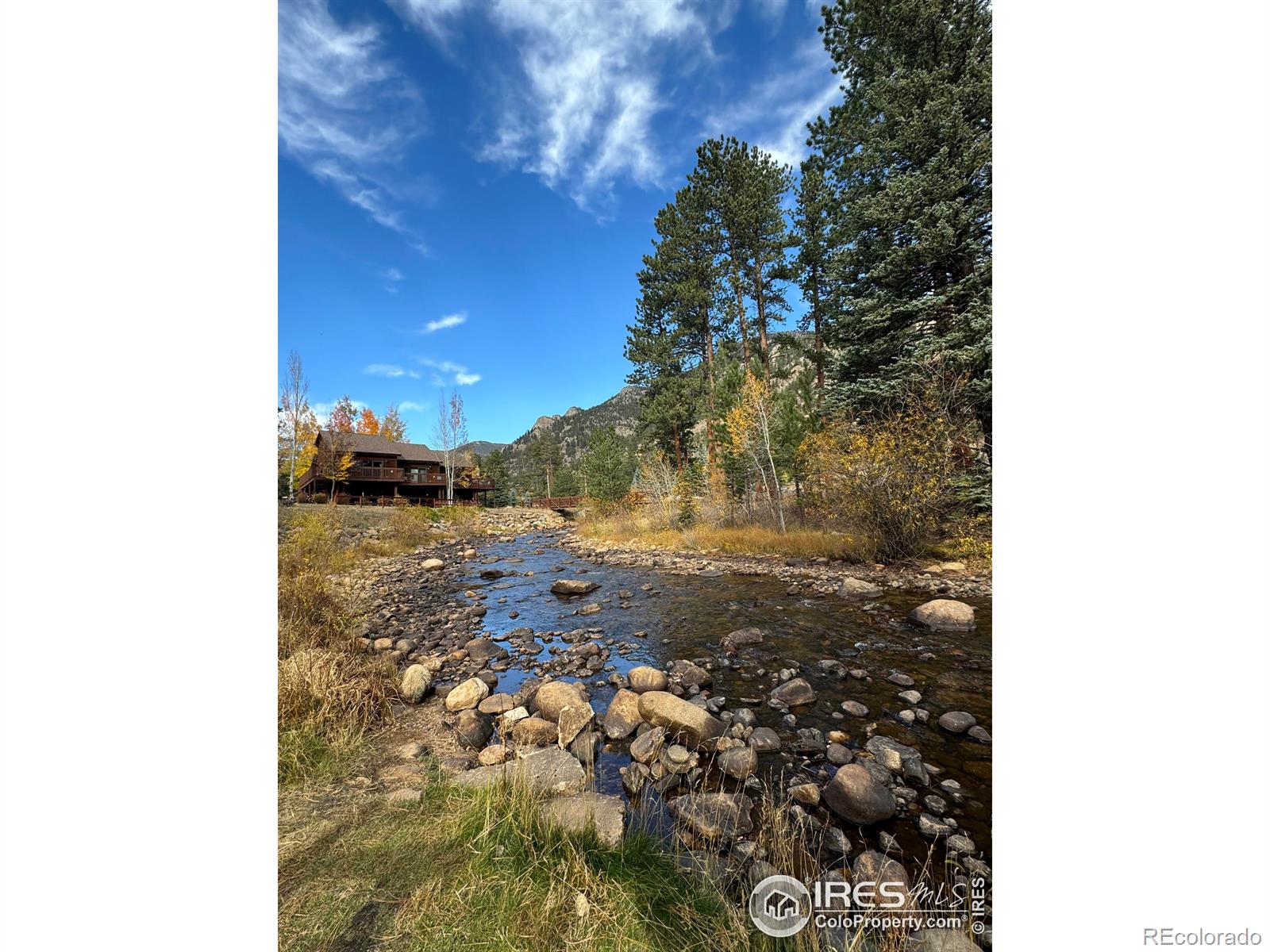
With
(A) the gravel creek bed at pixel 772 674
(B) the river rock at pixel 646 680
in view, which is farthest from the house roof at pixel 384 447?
(B) the river rock at pixel 646 680

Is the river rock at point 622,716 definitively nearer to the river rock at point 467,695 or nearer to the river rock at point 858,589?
the river rock at point 467,695

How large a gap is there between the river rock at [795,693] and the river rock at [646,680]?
111 cm

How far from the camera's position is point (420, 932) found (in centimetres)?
142

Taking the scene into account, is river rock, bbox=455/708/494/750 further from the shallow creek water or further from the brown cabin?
the brown cabin

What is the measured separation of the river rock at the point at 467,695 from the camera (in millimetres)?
3812

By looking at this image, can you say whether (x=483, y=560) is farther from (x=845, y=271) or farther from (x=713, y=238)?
(x=713, y=238)

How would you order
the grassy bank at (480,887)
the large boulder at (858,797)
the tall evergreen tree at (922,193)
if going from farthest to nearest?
the tall evergreen tree at (922,193) < the large boulder at (858,797) < the grassy bank at (480,887)

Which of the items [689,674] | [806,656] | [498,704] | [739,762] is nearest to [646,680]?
[689,674]

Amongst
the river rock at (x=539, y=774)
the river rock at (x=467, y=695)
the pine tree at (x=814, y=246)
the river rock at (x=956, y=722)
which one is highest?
the pine tree at (x=814, y=246)

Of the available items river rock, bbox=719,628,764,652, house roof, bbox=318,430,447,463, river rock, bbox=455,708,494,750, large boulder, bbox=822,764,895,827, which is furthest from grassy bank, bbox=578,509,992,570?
house roof, bbox=318,430,447,463

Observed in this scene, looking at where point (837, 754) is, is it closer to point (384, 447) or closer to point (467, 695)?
point (467, 695)

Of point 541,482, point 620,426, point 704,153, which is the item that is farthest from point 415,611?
point 620,426

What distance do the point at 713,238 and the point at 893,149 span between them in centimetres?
1097
